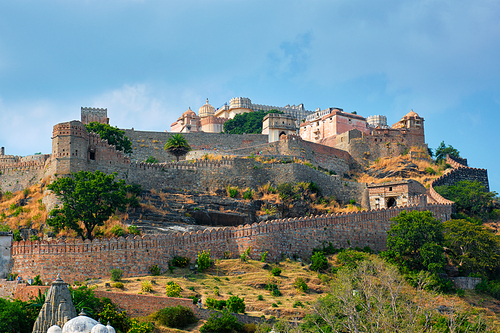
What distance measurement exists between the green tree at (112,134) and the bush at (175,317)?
30.5 meters

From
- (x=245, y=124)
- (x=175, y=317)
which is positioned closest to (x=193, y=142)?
(x=245, y=124)

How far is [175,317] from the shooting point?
107 ft

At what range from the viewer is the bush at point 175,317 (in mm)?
32594

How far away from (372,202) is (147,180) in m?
22.9

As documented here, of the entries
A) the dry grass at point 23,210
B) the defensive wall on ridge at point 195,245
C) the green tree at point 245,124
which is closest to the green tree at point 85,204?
the dry grass at point 23,210

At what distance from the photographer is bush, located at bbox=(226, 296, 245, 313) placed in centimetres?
Result: 3397

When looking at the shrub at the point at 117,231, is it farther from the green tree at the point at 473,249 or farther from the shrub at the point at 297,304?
the green tree at the point at 473,249

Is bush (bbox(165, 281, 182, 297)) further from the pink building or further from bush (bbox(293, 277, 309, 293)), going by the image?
the pink building

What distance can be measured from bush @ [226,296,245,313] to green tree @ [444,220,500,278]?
20.5m

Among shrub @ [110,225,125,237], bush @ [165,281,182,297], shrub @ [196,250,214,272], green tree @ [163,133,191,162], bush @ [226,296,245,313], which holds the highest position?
green tree @ [163,133,191,162]

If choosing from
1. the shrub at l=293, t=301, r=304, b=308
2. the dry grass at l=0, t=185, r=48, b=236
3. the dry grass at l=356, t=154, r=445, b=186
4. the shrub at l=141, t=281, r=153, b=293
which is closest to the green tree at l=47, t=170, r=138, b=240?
the dry grass at l=0, t=185, r=48, b=236

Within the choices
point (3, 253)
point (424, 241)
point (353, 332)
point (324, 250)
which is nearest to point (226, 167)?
point (324, 250)

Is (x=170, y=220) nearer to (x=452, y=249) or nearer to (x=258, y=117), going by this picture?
(x=452, y=249)

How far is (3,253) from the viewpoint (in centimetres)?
3716
